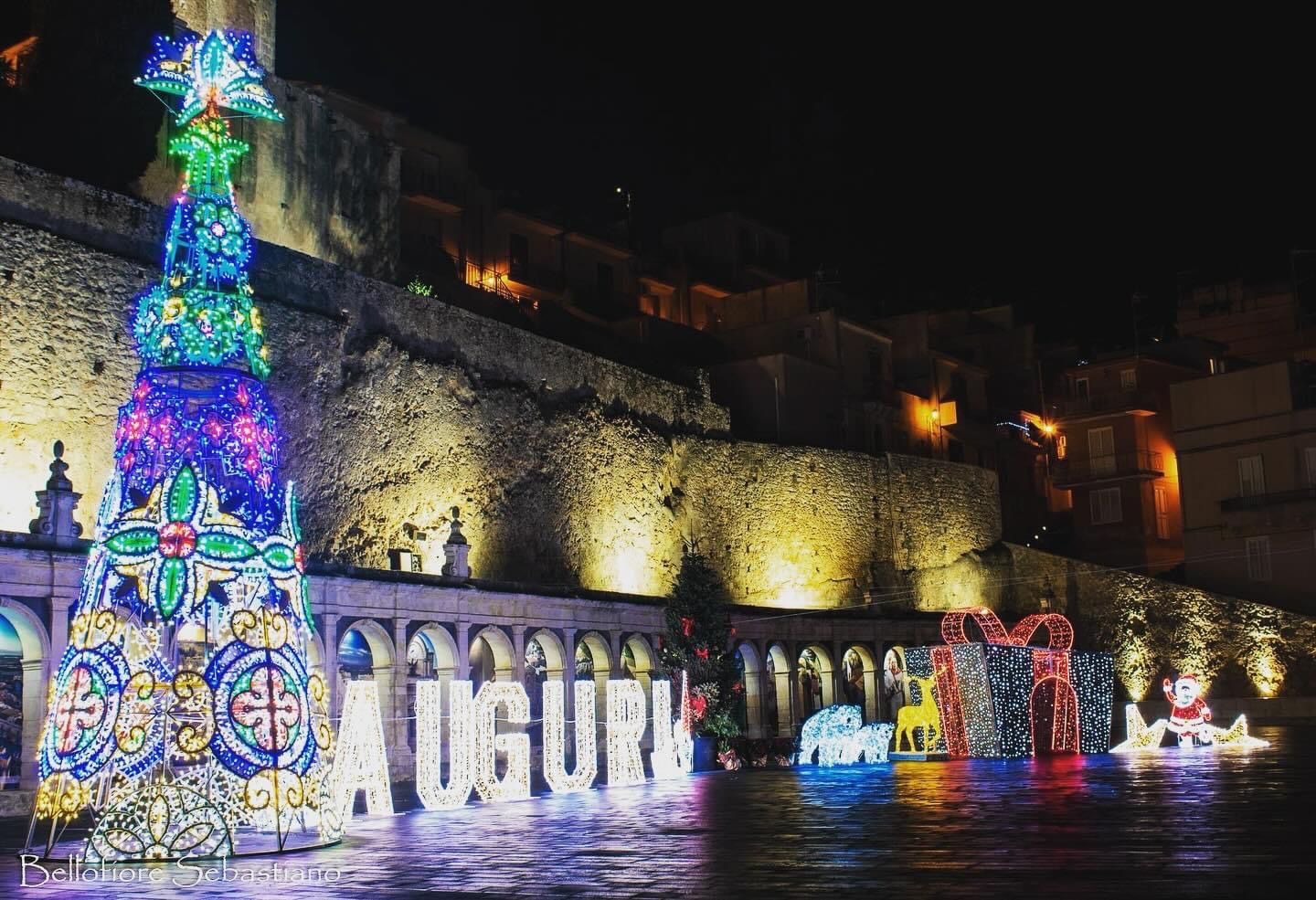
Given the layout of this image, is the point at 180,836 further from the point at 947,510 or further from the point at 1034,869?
the point at 947,510

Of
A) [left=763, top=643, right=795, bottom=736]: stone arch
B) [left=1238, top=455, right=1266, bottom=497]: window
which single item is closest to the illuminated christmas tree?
[left=763, top=643, right=795, bottom=736]: stone arch

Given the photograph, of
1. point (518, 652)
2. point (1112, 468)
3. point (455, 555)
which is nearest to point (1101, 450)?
point (1112, 468)

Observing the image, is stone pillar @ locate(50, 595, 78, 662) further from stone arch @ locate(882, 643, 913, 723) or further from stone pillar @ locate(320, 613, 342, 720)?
stone arch @ locate(882, 643, 913, 723)

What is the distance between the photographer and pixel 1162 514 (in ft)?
170

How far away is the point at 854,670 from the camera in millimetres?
39188

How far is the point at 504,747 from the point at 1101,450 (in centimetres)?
3874

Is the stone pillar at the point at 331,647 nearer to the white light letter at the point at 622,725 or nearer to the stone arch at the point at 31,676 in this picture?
the white light letter at the point at 622,725

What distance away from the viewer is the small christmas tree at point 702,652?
93.0 feet

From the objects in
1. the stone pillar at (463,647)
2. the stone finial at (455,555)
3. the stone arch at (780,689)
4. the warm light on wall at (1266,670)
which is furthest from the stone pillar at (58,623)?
the warm light on wall at (1266,670)

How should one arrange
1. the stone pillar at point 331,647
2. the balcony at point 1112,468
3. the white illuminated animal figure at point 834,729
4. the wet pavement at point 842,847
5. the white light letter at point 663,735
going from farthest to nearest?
the balcony at point 1112,468
the white illuminated animal figure at point 834,729
the white light letter at point 663,735
the stone pillar at point 331,647
the wet pavement at point 842,847

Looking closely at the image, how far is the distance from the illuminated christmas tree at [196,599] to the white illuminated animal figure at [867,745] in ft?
51.5

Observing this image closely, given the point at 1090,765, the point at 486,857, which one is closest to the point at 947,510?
the point at 1090,765

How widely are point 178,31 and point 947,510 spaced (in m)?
29.5

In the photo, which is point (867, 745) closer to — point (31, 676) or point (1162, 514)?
point (31, 676)
